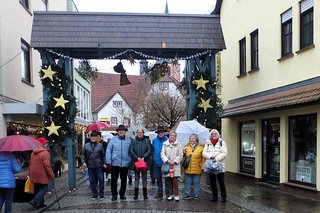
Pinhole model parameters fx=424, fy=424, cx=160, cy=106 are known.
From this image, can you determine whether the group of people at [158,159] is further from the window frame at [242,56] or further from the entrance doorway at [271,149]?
the window frame at [242,56]

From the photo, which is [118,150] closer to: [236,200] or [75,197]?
[75,197]

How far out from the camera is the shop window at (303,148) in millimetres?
11328

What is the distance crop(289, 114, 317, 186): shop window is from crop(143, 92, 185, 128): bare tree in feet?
70.0

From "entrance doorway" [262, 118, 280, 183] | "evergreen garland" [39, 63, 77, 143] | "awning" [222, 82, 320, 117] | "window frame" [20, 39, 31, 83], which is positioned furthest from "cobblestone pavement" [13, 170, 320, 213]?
"window frame" [20, 39, 31, 83]

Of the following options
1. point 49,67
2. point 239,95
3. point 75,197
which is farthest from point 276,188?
point 49,67

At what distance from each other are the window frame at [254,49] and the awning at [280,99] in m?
1.20

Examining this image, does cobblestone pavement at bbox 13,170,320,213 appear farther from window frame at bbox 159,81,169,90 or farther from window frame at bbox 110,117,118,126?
window frame at bbox 110,117,118,126

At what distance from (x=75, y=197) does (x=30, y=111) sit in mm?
4168

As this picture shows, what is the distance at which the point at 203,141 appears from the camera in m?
11.1

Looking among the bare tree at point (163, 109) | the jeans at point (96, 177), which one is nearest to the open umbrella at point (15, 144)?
the jeans at point (96, 177)

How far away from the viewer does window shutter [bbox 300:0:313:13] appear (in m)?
11.4

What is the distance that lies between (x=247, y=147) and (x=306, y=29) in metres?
5.82

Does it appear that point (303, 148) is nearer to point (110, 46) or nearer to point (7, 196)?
point (110, 46)

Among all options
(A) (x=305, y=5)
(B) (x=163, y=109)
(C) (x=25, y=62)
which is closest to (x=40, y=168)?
(A) (x=305, y=5)
